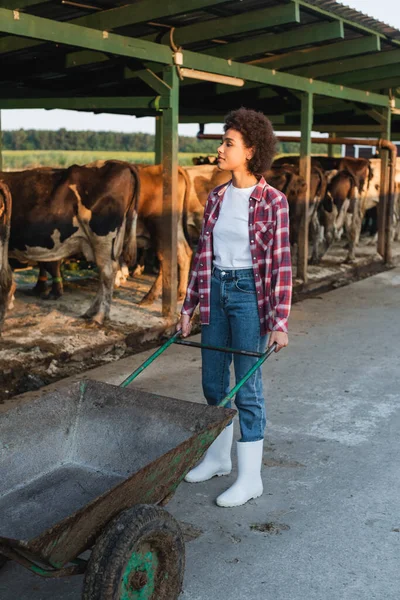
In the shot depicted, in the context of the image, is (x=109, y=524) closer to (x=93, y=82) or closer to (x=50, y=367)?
(x=50, y=367)

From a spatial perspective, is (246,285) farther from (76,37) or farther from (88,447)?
(76,37)

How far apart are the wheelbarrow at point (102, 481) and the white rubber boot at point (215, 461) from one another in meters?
0.67

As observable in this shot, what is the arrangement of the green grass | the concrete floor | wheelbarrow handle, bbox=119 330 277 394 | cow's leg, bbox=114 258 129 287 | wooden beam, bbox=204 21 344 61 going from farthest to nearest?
1. the green grass
2. cow's leg, bbox=114 258 129 287
3. wooden beam, bbox=204 21 344 61
4. wheelbarrow handle, bbox=119 330 277 394
5. the concrete floor

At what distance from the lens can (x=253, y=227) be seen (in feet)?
12.9

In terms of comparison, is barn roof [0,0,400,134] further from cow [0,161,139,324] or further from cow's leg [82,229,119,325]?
cow's leg [82,229,119,325]

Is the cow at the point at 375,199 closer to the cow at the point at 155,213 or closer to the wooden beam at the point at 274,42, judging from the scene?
the cow at the point at 155,213

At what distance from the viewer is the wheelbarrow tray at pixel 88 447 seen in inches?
124

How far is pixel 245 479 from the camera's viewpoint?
4.12 meters

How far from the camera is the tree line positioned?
51500mm

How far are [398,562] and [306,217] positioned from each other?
8255mm

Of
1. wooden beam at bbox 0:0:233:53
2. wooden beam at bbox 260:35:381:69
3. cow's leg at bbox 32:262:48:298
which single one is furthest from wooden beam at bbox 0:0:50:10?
wooden beam at bbox 260:35:381:69

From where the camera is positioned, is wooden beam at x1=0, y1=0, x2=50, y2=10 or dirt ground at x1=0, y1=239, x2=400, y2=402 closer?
wooden beam at x1=0, y1=0, x2=50, y2=10

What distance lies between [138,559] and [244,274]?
63.4 inches

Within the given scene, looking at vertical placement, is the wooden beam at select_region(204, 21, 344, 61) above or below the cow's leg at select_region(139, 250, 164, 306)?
above
